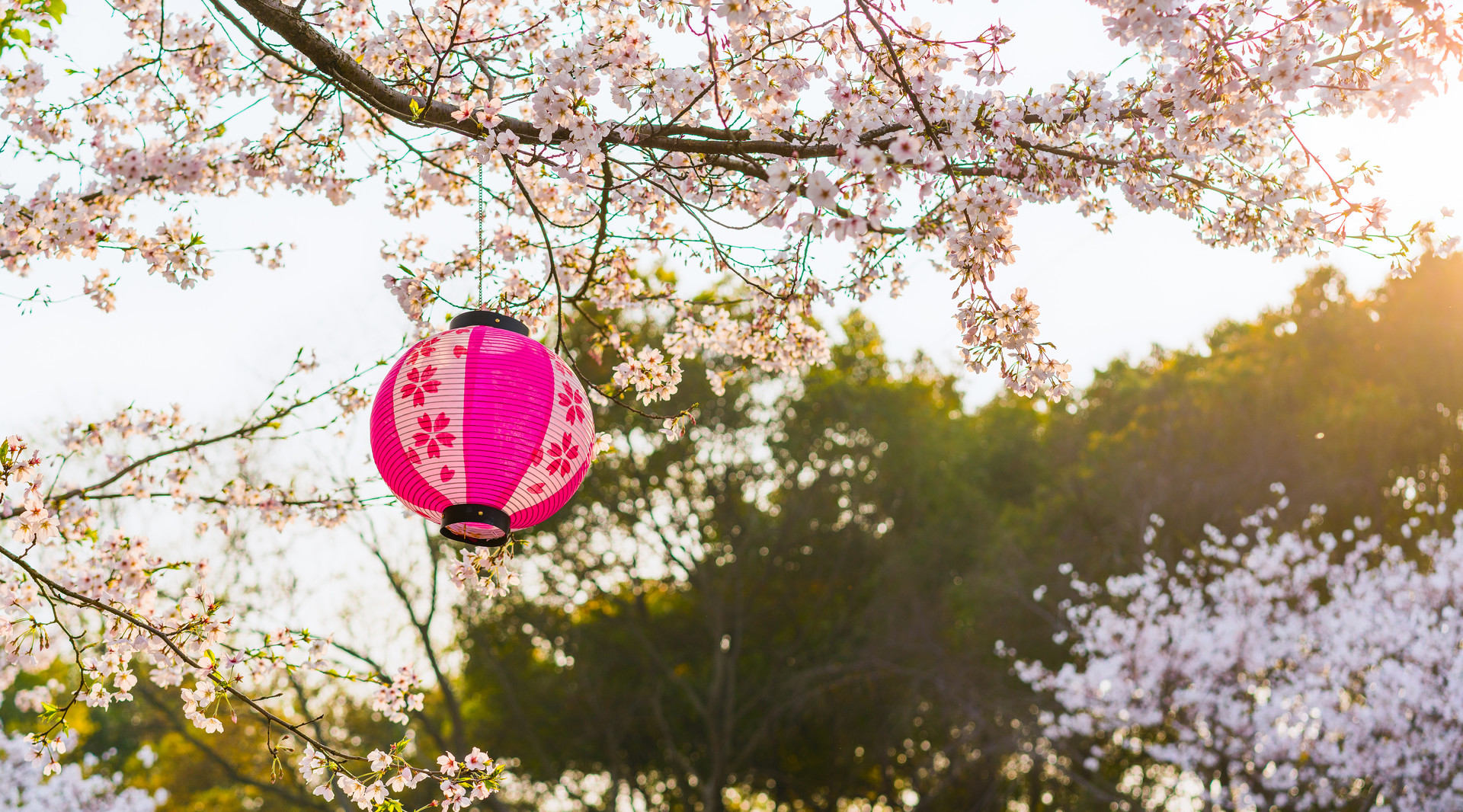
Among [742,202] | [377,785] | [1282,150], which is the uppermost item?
[742,202]

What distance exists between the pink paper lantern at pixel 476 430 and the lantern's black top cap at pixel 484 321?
0.03 metres

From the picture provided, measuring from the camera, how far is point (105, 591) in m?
3.70

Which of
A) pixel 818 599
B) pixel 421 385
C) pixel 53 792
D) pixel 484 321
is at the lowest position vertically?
pixel 421 385

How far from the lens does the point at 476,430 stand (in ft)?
7.27

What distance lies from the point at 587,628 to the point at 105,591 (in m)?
10.2

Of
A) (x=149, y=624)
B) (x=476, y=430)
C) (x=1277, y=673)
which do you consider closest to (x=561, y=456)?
(x=476, y=430)

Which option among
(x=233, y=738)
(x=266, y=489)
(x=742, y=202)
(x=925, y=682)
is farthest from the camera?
(x=233, y=738)

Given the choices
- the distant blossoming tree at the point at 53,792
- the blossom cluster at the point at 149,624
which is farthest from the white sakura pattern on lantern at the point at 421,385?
the distant blossoming tree at the point at 53,792

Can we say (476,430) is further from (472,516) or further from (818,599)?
(818,599)

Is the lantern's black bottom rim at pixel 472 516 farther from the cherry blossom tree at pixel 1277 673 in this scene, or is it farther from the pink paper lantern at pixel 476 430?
the cherry blossom tree at pixel 1277 673

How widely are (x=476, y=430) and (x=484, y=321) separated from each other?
37 centimetres

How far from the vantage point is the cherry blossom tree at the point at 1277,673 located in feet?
31.2

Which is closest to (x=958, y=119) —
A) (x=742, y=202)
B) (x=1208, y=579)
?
(x=742, y=202)

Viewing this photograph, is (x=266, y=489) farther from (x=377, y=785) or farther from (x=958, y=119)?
(x=958, y=119)
